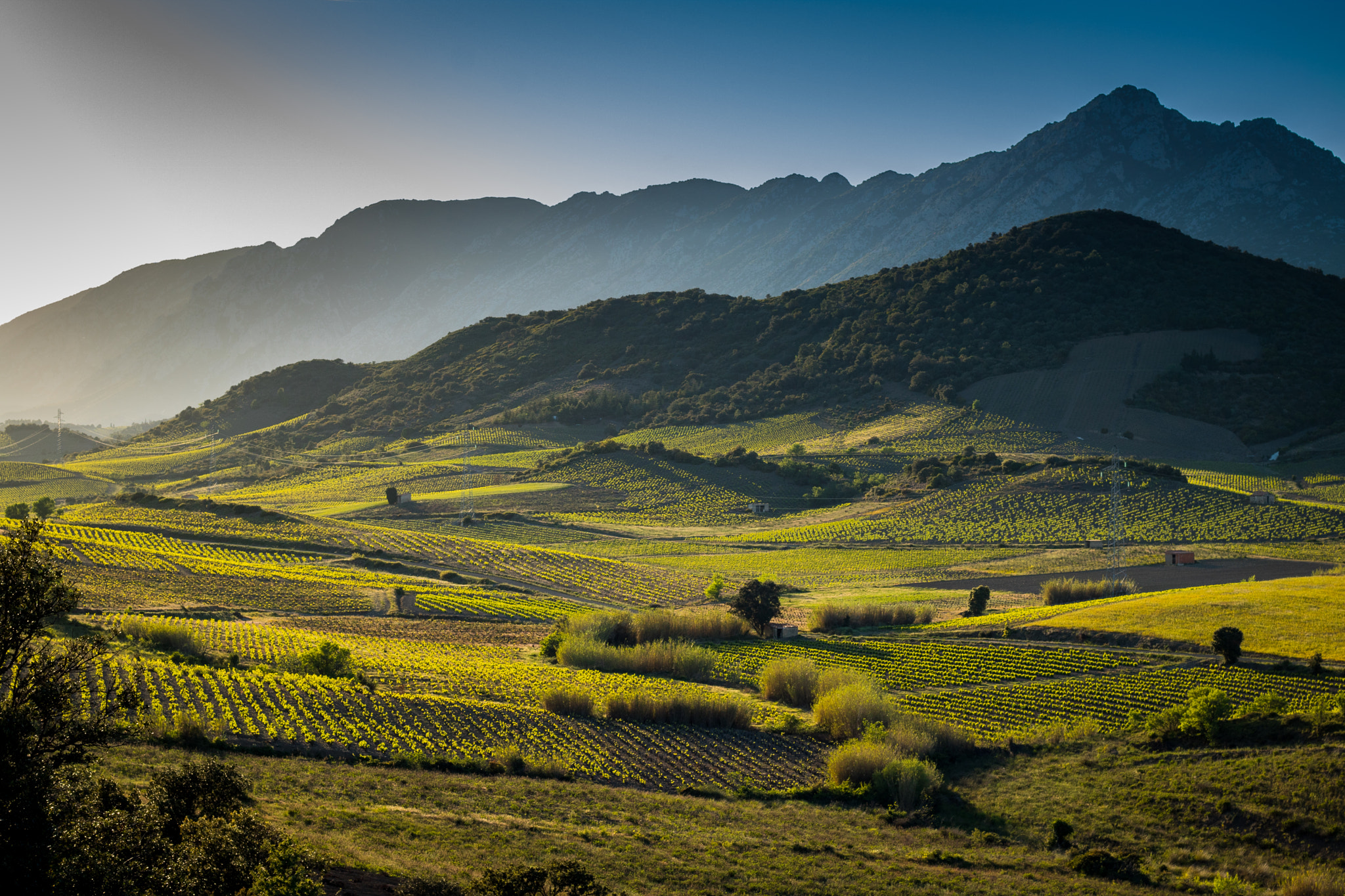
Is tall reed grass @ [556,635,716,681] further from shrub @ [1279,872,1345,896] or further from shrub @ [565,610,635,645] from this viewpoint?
shrub @ [1279,872,1345,896]

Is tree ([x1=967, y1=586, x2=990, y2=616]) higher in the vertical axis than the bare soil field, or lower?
lower

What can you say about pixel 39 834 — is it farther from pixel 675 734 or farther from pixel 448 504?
pixel 448 504

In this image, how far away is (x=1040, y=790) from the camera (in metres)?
34.2

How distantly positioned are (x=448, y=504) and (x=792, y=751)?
328ft

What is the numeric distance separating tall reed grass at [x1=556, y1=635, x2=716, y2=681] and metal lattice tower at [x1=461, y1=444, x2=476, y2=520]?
239ft

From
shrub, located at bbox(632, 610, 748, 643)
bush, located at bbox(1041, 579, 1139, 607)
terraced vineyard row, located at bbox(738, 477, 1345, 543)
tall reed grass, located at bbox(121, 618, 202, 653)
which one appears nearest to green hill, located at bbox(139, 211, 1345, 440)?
terraced vineyard row, located at bbox(738, 477, 1345, 543)

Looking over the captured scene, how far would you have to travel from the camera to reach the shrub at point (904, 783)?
109ft

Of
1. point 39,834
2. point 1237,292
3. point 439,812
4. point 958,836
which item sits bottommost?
point 958,836

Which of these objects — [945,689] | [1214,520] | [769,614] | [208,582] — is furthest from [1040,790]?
[1214,520]

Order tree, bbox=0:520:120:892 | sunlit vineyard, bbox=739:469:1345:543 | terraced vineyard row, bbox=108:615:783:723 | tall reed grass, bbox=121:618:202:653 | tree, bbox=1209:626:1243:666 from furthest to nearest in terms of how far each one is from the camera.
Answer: sunlit vineyard, bbox=739:469:1345:543 < tall reed grass, bbox=121:618:202:653 < tree, bbox=1209:626:1243:666 < terraced vineyard row, bbox=108:615:783:723 < tree, bbox=0:520:120:892

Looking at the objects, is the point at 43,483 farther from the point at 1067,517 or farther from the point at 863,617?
the point at 1067,517

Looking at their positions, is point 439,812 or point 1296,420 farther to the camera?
point 1296,420

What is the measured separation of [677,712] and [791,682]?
→ 24.9ft

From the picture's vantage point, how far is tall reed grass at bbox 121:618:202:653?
45.5 m
